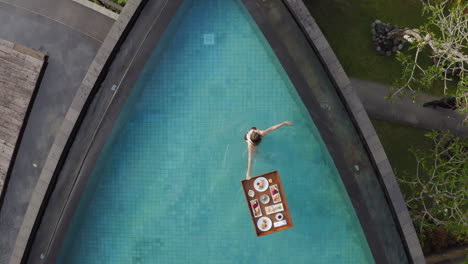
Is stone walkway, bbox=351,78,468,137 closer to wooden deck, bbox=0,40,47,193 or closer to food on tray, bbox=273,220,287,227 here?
food on tray, bbox=273,220,287,227

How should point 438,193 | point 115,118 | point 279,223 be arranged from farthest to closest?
point 438,193 < point 115,118 < point 279,223

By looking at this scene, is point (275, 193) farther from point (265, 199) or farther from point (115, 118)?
point (115, 118)

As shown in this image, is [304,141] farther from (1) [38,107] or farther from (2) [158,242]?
(1) [38,107]

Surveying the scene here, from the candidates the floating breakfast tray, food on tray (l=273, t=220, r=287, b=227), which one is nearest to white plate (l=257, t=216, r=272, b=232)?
the floating breakfast tray

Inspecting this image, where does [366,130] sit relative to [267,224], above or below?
above

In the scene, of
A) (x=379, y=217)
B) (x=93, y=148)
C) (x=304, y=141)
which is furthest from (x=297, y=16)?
(x=93, y=148)

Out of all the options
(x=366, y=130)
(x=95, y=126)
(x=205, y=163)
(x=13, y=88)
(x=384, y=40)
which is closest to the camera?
(x=366, y=130)

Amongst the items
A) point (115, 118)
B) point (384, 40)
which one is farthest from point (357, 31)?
point (115, 118)
